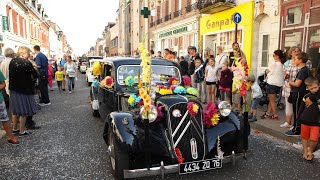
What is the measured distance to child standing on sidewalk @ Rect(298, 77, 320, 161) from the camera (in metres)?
4.14

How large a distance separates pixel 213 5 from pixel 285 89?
924cm

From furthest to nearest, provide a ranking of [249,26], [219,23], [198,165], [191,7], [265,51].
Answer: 1. [191,7]
2. [219,23]
3. [249,26]
4. [265,51]
5. [198,165]

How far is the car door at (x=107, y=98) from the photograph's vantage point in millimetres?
5316

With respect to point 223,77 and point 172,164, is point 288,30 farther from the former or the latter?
point 172,164

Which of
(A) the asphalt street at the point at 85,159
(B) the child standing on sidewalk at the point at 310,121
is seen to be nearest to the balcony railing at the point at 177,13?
(A) the asphalt street at the point at 85,159

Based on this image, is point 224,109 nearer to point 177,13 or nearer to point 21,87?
point 21,87

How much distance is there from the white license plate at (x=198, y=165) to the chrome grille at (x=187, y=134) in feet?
0.46

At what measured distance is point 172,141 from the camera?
11.0 feet

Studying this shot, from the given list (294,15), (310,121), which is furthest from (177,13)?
(310,121)

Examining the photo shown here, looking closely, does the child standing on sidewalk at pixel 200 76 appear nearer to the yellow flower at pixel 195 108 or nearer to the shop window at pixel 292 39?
the shop window at pixel 292 39

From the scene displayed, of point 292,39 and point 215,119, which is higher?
point 292,39

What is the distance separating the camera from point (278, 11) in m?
10.6

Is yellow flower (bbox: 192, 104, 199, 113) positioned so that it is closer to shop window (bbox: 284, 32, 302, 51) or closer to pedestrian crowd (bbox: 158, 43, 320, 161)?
pedestrian crowd (bbox: 158, 43, 320, 161)

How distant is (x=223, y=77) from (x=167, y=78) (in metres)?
2.52
